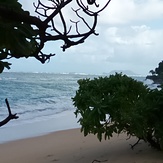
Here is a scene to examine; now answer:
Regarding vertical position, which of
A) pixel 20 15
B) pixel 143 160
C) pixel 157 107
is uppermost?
pixel 20 15

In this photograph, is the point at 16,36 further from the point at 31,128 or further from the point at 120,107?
the point at 31,128

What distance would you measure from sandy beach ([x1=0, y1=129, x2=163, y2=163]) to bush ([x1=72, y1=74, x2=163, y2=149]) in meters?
0.32

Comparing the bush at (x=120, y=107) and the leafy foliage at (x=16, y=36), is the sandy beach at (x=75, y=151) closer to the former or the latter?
→ the bush at (x=120, y=107)

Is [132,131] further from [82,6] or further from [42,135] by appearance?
[42,135]

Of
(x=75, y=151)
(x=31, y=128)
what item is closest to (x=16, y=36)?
(x=75, y=151)

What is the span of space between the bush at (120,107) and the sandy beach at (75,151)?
1.05 feet

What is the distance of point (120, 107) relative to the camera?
391cm

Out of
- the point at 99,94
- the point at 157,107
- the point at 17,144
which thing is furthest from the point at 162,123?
the point at 17,144

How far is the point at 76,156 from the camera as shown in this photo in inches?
195

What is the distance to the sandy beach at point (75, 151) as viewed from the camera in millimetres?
4305

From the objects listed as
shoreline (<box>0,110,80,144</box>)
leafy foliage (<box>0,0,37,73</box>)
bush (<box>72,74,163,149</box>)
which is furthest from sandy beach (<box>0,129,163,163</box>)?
leafy foliage (<box>0,0,37,73</box>)

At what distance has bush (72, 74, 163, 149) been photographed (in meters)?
3.76

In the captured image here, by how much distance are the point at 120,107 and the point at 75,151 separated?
180cm

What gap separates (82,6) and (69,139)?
6.17 meters
